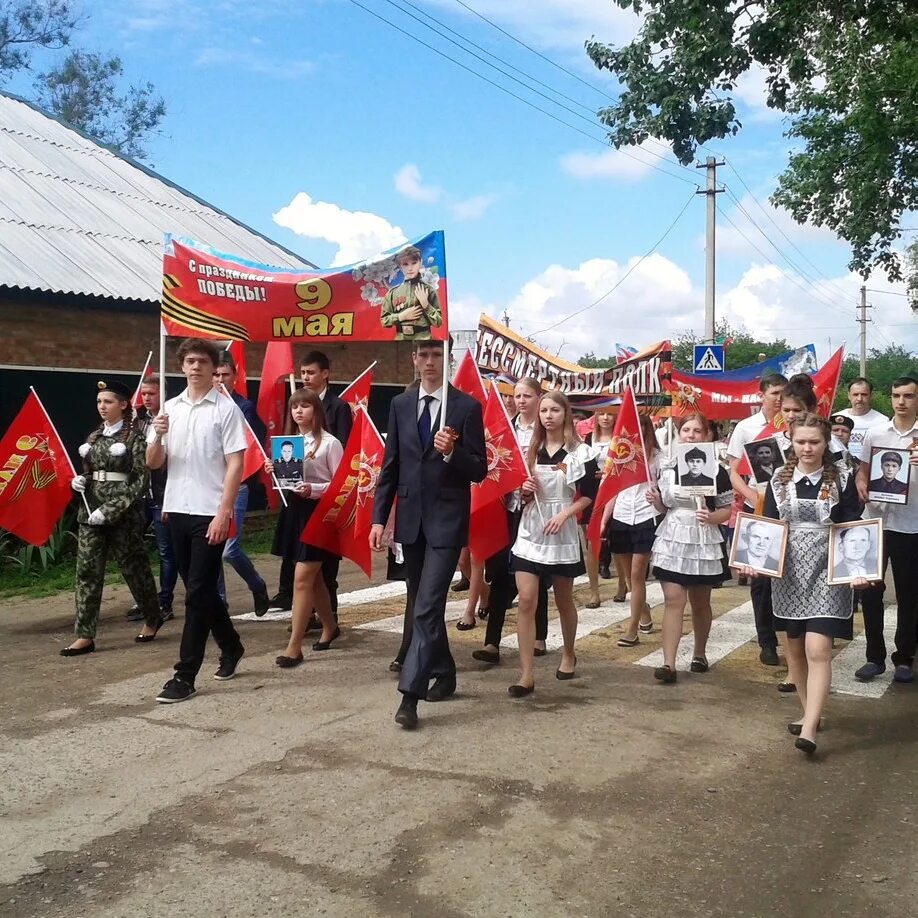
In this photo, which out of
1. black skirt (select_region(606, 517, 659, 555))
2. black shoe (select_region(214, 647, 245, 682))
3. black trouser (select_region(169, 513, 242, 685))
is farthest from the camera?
black skirt (select_region(606, 517, 659, 555))

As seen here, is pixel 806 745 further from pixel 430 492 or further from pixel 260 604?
pixel 260 604

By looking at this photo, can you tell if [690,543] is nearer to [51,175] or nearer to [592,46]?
[592,46]

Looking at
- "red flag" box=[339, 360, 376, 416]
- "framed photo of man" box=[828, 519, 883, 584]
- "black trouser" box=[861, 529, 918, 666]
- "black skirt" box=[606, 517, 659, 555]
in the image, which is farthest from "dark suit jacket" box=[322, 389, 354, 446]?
"black trouser" box=[861, 529, 918, 666]

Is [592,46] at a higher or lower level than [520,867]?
higher

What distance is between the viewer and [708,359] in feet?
57.1

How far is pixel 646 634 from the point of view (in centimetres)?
821

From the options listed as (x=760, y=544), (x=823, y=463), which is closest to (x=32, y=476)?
(x=760, y=544)

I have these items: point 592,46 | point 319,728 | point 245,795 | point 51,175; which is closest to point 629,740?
point 319,728

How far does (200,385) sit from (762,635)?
4.22 meters

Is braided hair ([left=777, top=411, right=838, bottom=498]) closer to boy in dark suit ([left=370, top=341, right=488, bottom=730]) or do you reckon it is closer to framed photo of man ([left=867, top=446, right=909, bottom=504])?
framed photo of man ([left=867, top=446, right=909, bottom=504])

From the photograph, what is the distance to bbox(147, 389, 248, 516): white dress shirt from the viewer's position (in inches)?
238

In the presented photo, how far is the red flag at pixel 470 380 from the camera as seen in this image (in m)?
7.29

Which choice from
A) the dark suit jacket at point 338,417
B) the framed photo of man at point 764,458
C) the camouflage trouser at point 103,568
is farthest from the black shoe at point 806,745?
the camouflage trouser at point 103,568

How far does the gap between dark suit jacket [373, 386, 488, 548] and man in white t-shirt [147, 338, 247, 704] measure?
92cm
